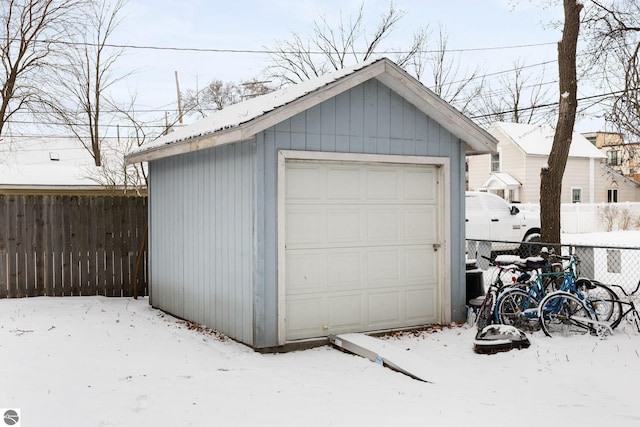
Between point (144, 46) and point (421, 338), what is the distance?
62.1 feet

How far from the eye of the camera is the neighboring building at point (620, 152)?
18678 millimetres

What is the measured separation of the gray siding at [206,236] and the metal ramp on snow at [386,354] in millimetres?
1115

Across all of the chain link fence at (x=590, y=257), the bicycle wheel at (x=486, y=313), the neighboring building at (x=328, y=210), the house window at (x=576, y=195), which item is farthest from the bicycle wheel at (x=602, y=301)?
the house window at (x=576, y=195)

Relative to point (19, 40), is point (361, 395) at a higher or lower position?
lower

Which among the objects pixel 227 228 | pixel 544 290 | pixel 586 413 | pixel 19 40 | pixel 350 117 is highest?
pixel 19 40

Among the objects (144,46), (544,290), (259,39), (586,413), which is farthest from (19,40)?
(586,413)

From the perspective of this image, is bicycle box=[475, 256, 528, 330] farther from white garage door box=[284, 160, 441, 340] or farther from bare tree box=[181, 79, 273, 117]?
bare tree box=[181, 79, 273, 117]

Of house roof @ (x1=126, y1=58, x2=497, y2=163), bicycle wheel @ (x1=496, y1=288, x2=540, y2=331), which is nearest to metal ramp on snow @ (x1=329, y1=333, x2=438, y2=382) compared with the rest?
bicycle wheel @ (x1=496, y1=288, x2=540, y2=331)

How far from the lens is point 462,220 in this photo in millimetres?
8305

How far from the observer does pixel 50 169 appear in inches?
889

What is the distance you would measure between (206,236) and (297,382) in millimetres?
3014

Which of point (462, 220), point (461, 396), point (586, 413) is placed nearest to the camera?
point (586, 413)

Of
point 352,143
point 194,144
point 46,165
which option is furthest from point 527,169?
point 194,144

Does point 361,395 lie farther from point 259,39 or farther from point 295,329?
point 259,39
